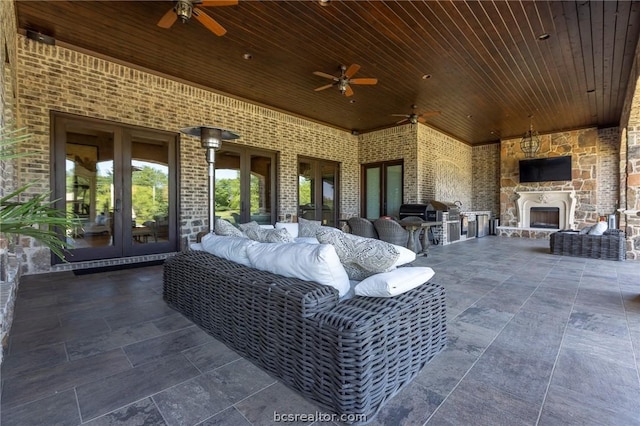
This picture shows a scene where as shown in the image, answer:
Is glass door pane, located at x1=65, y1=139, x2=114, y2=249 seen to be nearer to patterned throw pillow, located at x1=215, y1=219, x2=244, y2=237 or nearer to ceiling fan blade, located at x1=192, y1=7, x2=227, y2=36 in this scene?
ceiling fan blade, located at x1=192, y1=7, x2=227, y2=36

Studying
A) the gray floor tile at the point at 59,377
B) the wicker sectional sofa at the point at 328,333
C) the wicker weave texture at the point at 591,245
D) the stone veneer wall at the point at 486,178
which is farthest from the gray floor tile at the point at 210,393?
the stone veneer wall at the point at 486,178

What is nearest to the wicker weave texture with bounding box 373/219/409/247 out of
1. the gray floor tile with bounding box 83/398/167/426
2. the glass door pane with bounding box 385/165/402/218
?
the glass door pane with bounding box 385/165/402/218

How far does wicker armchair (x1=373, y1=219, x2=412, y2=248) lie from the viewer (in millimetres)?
5711

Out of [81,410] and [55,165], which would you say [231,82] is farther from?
[81,410]

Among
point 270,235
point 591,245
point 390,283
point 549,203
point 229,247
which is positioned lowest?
point 591,245

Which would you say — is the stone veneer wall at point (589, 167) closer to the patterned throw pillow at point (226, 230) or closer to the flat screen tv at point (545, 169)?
the flat screen tv at point (545, 169)

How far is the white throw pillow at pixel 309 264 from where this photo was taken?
186 cm

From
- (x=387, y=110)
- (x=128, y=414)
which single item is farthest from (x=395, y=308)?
(x=387, y=110)

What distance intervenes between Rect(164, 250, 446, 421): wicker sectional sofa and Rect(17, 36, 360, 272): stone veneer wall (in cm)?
292

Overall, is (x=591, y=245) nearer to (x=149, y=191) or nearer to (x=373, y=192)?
(x=373, y=192)

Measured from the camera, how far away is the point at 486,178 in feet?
36.1

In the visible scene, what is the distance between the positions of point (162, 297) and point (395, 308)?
280 centimetres

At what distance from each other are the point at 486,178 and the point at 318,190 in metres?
6.64

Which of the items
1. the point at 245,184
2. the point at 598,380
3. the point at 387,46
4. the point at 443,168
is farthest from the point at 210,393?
the point at 443,168
